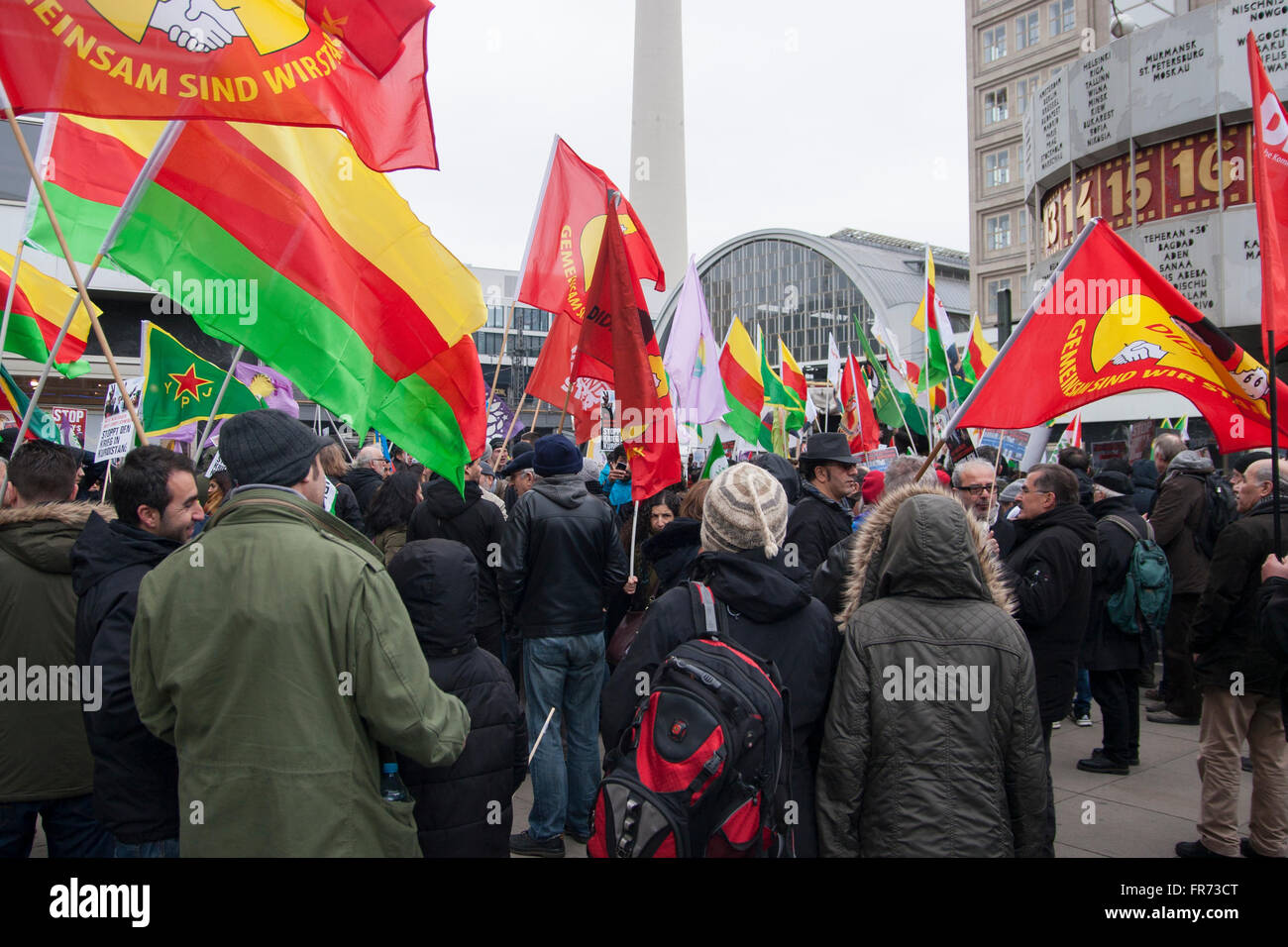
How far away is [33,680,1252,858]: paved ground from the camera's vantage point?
4.60m

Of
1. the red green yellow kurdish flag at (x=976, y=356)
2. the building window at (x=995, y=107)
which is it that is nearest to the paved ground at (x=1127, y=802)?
the red green yellow kurdish flag at (x=976, y=356)

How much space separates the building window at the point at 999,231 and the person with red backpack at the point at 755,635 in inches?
1904

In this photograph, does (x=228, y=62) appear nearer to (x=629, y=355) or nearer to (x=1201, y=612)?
(x=629, y=355)

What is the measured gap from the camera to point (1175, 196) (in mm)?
16375

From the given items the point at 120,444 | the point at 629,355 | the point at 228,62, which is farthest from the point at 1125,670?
the point at 120,444

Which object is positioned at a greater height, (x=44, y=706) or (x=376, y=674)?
(x=376, y=674)

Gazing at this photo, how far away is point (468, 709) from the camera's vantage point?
288 centimetres

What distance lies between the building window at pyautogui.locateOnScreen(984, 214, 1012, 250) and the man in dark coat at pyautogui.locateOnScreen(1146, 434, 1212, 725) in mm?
43311

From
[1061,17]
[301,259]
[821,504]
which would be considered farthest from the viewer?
[1061,17]

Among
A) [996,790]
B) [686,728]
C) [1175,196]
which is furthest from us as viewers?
[1175,196]

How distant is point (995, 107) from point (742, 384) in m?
43.3

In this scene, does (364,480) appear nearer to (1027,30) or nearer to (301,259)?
(301,259)

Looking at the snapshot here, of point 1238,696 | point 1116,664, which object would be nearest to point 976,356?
point 1116,664

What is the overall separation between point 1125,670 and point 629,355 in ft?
12.5
